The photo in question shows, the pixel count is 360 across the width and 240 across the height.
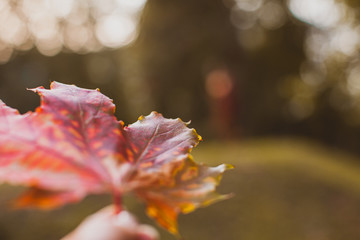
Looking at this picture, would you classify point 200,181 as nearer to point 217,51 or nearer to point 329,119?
point 217,51

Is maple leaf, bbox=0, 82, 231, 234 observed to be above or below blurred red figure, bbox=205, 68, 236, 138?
below

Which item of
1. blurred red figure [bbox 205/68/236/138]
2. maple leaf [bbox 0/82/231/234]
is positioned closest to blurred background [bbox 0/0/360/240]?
blurred red figure [bbox 205/68/236/138]

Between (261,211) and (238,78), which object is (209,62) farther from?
(261,211)

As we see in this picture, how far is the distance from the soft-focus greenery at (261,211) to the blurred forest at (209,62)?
3325 mm

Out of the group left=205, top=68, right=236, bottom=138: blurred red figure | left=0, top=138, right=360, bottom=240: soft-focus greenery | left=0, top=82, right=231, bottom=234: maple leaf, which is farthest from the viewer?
left=205, top=68, right=236, bottom=138: blurred red figure

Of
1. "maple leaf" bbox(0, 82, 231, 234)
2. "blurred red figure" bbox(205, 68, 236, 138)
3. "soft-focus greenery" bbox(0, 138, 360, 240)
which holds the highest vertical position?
"blurred red figure" bbox(205, 68, 236, 138)

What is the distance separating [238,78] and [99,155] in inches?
365

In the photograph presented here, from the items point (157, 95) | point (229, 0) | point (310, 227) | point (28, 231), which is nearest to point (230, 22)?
point (229, 0)

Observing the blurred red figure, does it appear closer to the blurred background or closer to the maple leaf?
the blurred background

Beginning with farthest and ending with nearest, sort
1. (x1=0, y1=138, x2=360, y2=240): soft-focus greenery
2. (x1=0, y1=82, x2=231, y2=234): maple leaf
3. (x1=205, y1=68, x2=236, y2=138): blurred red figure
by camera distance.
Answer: (x1=205, y1=68, x2=236, y2=138): blurred red figure
(x1=0, y1=138, x2=360, y2=240): soft-focus greenery
(x1=0, y1=82, x2=231, y2=234): maple leaf

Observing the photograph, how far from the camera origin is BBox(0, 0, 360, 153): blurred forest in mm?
9445

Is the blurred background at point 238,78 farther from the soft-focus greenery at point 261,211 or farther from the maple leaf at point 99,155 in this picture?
the maple leaf at point 99,155

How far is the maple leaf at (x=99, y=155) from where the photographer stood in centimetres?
44

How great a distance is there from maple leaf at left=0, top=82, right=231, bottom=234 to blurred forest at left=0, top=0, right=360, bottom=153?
26.1 feet
